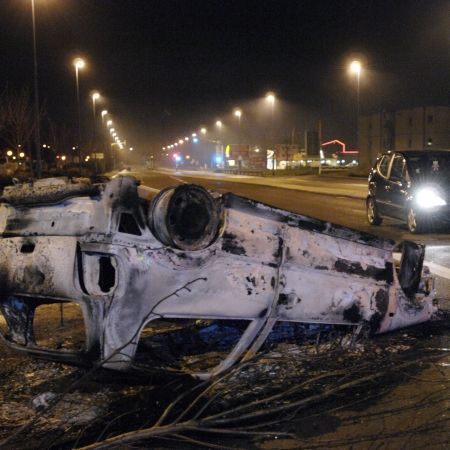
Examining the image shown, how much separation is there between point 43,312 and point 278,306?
307 cm

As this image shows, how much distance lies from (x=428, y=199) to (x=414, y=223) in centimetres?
58

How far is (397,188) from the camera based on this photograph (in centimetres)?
1327

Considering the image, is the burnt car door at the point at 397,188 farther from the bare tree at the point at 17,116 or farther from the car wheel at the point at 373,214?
the bare tree at the point at 17,116

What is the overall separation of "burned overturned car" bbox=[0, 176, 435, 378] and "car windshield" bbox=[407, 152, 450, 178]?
8.65 metres

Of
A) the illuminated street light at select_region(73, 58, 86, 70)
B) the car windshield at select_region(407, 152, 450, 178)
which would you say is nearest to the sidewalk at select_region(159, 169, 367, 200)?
the car windshield at select_region(407, 152, 450, 178)

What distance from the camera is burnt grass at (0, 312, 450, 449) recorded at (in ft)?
11.3

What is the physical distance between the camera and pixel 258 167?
75.4m

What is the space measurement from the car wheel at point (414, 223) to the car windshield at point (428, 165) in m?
0.77

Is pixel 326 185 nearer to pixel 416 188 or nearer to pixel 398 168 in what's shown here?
pixel 398 168

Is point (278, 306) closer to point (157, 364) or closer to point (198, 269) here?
point (198, 269)

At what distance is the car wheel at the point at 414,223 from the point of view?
41.4ft

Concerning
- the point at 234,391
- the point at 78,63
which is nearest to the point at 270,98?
the point at 78,63

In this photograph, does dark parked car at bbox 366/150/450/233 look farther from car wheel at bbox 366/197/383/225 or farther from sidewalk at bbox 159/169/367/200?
sidewalk at bbox 159/169/367/200

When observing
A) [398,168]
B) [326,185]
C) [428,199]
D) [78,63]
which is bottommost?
[326,185]
